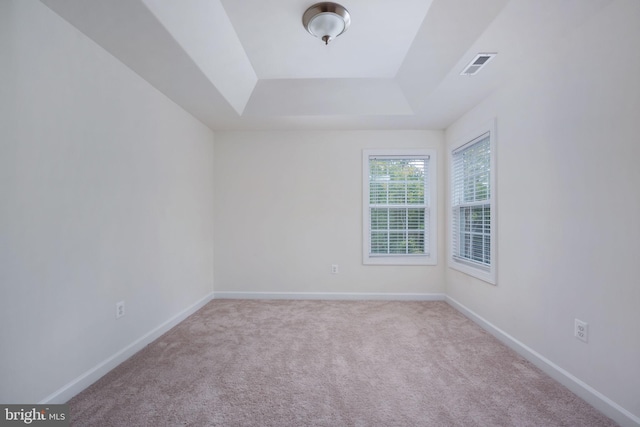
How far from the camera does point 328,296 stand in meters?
3.91

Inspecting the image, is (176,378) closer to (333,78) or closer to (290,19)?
(290,19)

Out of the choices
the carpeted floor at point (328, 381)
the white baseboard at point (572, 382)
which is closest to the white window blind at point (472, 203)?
the white baseboard at point (572, 382)

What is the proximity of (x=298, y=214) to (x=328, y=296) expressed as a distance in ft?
3.92

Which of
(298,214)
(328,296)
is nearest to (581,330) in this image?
(328,296)

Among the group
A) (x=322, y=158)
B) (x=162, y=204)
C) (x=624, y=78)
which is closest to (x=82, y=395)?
(x=162, y=204)

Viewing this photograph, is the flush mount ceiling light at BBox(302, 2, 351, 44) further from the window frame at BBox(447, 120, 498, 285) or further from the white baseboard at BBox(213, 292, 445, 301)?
the white baseboard at BBox(213, 292, 445, 301)

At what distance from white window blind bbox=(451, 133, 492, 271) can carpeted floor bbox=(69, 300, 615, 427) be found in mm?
823

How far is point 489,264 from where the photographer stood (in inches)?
114

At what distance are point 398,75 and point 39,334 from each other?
11.5 feet

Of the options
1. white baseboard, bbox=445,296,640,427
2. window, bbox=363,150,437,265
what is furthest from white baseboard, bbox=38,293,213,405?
white baseboard, bbox=445,296,640,427

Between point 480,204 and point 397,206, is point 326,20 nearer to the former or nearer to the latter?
point 480,204

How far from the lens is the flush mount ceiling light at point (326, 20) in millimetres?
2059

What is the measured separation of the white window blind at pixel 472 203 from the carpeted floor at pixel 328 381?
2.70ft

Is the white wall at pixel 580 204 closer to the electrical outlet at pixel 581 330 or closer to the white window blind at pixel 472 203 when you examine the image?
the electrical outlet at pixel 581 330
